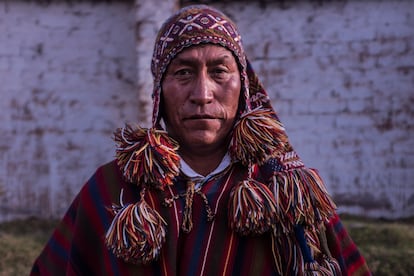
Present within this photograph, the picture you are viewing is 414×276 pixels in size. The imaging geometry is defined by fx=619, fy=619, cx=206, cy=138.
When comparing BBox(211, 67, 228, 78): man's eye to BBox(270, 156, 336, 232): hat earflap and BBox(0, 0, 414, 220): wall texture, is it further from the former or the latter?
BBox(0, 0, 414, 220): wall texture

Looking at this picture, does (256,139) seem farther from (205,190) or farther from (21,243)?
(21,243)

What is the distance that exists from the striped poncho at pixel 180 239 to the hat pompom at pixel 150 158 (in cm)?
7

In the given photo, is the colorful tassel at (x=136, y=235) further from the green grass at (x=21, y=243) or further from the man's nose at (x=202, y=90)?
the green grass at (x=21, y=243)

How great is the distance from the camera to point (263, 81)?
22.3 feet

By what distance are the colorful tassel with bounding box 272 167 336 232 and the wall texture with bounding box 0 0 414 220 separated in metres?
4.38

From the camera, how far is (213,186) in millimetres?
2371

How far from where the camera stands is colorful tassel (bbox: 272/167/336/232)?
7.38ft

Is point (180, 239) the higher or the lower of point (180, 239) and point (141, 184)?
the lower

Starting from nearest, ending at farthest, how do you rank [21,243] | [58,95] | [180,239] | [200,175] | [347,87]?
1. [180,239]
2. [200,175]
3. [21,243]
4. [347,87]
5. [58,95]

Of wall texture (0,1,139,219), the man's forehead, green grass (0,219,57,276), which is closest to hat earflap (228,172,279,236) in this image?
the man's forehead

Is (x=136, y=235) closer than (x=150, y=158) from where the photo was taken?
Yes

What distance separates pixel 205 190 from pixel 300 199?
0.36m

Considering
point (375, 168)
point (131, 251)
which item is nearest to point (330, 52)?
point (375, 168)

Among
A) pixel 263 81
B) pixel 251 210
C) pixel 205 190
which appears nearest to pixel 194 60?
pixel 205 190
